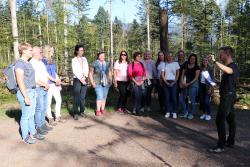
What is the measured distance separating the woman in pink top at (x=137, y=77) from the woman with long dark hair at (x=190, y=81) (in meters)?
1.26

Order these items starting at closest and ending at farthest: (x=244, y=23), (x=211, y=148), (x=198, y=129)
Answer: (x=211, y=148)
(x=198, y=129)
(x=244, y=23)

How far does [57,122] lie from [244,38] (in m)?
25.1

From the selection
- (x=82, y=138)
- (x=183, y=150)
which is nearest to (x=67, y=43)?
(x=82, y=138)

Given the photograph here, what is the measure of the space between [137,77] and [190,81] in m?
1.61

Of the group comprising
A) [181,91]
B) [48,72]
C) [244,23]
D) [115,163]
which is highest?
[244,23]

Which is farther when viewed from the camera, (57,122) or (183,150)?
(57,122)

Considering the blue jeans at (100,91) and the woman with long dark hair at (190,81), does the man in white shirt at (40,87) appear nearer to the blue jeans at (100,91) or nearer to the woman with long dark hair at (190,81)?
the blue jeans at (100,91)

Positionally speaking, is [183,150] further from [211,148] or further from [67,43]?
[67,43]

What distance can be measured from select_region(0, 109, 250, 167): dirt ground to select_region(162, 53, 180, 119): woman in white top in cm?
53

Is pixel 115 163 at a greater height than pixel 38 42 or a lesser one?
lesser

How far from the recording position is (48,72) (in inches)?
366

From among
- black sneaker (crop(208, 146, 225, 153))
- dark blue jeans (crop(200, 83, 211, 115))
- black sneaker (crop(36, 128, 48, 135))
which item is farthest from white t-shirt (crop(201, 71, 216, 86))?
black sneaker (crop(36, 128, 48, 135))

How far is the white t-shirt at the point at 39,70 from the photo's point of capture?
8.46 meters

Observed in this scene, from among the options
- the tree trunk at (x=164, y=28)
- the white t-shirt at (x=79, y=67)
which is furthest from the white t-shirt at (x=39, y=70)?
the tree trunk at (x=164, y=28)
